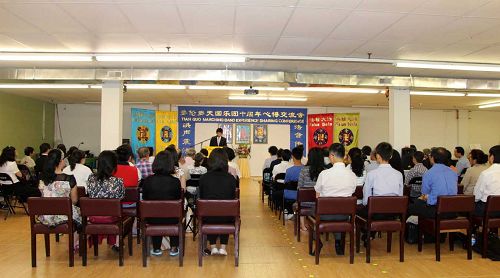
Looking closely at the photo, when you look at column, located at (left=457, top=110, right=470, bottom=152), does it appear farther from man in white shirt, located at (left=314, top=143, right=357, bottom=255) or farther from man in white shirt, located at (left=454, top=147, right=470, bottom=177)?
man in white shirt, located at (left=314, top=143, right=357, bottom=255)

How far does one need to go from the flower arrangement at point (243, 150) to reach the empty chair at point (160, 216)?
10.7 meters

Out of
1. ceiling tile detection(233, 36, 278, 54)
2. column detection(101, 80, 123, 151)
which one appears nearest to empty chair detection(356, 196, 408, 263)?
ceiling tile detection(233, 36, 278, 54)

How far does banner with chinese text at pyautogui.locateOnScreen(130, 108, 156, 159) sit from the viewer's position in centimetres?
1235

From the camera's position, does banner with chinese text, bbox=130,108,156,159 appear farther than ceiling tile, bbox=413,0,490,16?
Yes

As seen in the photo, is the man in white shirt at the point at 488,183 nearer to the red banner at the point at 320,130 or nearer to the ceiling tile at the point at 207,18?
the ceiling tile at the point at 207,18

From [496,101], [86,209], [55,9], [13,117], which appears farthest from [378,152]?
[13,117]

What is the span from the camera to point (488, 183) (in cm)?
472

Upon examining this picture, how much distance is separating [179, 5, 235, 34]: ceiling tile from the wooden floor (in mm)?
2985

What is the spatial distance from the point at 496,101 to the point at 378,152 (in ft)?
35.7

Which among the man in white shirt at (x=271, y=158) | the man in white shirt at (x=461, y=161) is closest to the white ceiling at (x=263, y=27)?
the man in white shirt at (x=461, y=161)

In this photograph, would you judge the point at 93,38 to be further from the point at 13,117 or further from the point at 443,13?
the point at 13,117

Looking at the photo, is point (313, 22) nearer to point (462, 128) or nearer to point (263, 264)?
point (263, 264)

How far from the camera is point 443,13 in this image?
474 centimetres

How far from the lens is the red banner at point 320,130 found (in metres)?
14.0
